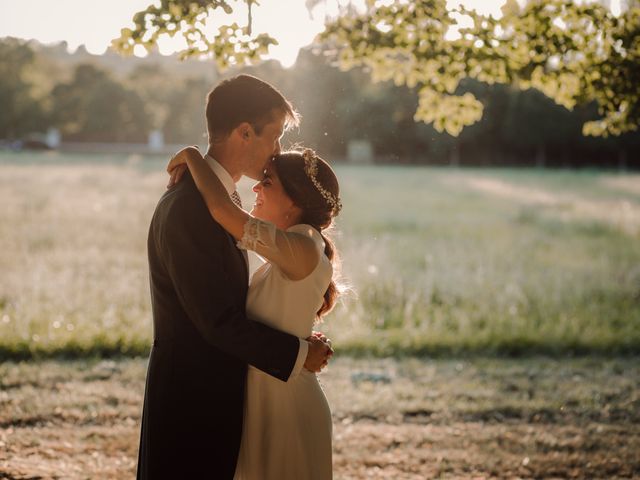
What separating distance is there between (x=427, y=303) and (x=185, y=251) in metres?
9.57

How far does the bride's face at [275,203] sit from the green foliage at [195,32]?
1691 millimetres

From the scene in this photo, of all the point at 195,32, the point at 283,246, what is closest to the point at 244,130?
the point at 283,246

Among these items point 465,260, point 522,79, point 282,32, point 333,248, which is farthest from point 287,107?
point 465,260

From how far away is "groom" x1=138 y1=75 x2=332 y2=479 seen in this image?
3.08m

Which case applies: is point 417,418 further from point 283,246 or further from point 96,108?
point 96,108

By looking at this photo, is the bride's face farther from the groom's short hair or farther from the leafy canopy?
the leafy canopy

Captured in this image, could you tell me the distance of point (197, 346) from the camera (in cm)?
328

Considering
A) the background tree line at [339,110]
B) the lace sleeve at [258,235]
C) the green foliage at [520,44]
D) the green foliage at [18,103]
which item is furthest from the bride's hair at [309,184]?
the green foliage at [18,103]

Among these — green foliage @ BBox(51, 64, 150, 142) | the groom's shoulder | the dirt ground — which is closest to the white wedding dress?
the groom's shoulder

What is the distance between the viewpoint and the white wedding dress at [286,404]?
10.9ft

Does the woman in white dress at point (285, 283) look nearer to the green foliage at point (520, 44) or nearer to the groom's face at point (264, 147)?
the groom's face at point (264, 147)

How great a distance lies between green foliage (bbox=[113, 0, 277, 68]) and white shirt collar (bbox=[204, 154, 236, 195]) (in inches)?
63.5

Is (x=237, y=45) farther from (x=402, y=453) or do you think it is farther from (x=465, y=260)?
(x=465, y=260)

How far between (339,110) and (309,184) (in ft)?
107
